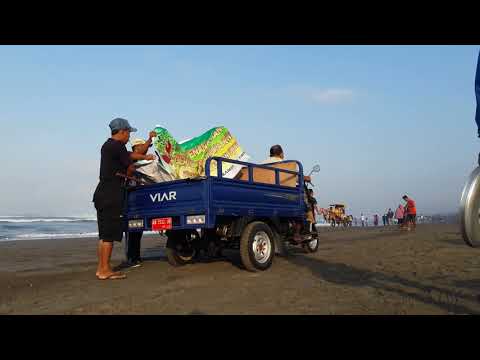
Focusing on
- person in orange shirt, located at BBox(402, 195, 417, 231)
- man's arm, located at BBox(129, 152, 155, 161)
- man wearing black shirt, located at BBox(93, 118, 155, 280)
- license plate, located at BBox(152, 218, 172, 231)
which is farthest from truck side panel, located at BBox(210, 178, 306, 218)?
person in orange shirt, located at BBox(402, 195, 417, 231)

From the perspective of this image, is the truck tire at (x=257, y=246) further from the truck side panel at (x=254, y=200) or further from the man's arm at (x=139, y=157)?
the man's arm at (x=139, y=157)

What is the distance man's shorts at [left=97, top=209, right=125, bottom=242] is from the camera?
16.6 ft

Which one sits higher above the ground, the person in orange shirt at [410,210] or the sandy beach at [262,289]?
the person in orange shirt at [410,210]

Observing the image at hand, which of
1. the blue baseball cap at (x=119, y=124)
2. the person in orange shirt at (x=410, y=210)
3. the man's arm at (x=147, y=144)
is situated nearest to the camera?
the blue baseball cap at (x=119, y=124)

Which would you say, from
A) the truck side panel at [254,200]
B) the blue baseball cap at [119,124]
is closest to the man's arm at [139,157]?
the blue baseball cap at [119,124]

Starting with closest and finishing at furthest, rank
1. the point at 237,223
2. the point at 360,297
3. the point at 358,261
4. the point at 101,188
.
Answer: the point at 360,297, the point at 101,188, the point at 237,223, the point at 358,261

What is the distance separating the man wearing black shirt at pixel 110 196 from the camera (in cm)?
510

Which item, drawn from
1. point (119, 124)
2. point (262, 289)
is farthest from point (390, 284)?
point (119, 124)

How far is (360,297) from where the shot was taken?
3781 millimetres
